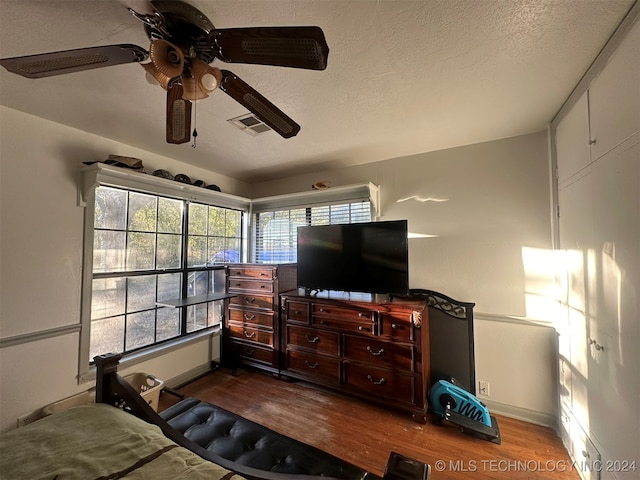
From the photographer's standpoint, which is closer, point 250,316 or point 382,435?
point 382,435

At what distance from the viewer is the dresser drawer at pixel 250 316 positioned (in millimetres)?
2947

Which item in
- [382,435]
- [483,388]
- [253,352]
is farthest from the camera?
[253,352]

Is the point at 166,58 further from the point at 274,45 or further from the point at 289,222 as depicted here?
the point at 289,222

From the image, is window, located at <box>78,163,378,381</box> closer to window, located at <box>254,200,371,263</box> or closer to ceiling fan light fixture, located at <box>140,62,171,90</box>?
window, located at <box>254,200,371,263</box>

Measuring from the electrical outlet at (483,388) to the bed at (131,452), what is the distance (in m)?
1.76

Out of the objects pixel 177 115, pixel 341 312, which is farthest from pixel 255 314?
pixel 177 115

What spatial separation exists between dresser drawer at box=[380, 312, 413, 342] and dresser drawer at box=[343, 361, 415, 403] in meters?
0.32

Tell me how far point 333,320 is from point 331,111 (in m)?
1.86

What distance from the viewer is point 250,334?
3.05m

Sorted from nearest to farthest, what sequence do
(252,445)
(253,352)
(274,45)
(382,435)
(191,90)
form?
(274,45)
(191,90)
(252,445)
(382,435)
(253,352)

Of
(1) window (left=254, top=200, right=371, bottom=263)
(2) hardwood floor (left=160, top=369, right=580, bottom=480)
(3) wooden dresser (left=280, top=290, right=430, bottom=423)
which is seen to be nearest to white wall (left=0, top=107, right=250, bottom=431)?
(2) hardwood floor (left=160, top=369, right=580, bottom=480)

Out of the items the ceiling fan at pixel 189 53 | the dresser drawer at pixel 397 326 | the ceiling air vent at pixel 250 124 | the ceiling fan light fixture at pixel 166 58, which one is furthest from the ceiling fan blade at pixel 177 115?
the dresser drawer at pixel 397 326

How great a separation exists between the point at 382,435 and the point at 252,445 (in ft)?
3.58

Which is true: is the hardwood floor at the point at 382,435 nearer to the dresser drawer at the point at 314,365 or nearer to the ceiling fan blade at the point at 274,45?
the dresser drawer at the point at 314,365
